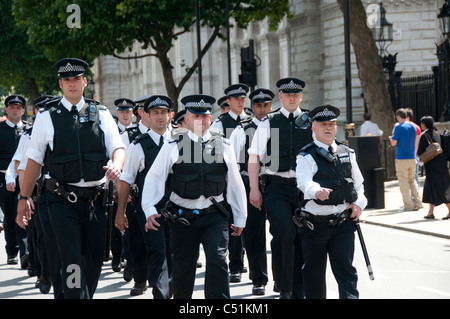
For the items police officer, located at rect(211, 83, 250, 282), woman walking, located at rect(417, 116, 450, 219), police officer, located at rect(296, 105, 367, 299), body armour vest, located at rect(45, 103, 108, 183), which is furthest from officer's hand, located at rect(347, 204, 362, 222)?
woman walking, located at rect(417, 116, 450, 219)

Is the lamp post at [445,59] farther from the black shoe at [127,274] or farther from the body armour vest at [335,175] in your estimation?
the body armour vest at [335,175]

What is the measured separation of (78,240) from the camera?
6.89m

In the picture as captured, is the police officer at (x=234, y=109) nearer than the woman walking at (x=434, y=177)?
Yes

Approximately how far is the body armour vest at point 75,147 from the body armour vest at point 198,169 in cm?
67

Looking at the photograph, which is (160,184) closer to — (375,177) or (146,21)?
(375,177)

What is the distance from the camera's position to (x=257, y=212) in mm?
9547

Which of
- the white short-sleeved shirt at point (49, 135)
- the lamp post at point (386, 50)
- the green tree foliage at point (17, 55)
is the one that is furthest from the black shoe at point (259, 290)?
the green tree foliage at point (17, 55)

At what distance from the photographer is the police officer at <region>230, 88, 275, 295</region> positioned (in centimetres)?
921

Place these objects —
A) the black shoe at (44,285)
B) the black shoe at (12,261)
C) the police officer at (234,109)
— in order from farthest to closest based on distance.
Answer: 1. the black shoe at (12,261)
2. the police officer at (234,109)
3. the black shoe at (44,285)

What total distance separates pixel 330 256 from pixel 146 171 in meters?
2.28

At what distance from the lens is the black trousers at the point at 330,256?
22.8 ft

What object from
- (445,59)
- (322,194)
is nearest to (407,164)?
(445,59)

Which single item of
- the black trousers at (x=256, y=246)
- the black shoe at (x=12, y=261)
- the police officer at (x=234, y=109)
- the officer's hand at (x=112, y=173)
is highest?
the police officer at (x=234, y=109)

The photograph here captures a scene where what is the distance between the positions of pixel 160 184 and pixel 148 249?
109cm
